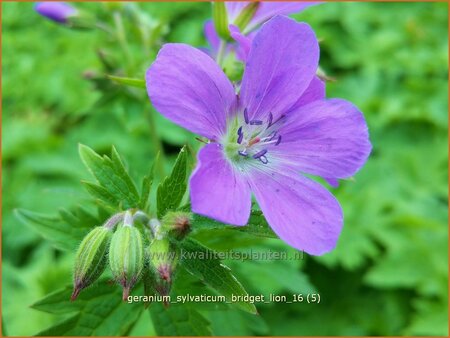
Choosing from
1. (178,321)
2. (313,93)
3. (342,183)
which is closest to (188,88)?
(313,93)

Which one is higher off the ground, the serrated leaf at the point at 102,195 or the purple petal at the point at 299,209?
the purple petal at the point at 299,209

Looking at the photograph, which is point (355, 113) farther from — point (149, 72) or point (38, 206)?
point (38, 206)

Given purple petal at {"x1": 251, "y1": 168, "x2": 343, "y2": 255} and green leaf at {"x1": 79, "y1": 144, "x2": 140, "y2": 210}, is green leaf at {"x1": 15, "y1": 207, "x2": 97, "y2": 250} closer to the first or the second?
green leaf at {"x1": 79, "y1": 144, "x2": 140, "y2": 210}

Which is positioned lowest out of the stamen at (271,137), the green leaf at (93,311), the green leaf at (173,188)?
the green leaf at (93,311)

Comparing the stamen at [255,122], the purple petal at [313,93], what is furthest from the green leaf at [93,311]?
the purple petal at [313,93]

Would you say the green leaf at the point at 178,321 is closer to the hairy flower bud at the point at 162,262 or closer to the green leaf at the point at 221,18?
the hairy flower bud at the point at 162,262

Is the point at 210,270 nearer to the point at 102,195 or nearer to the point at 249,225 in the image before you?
the point at 249,225
